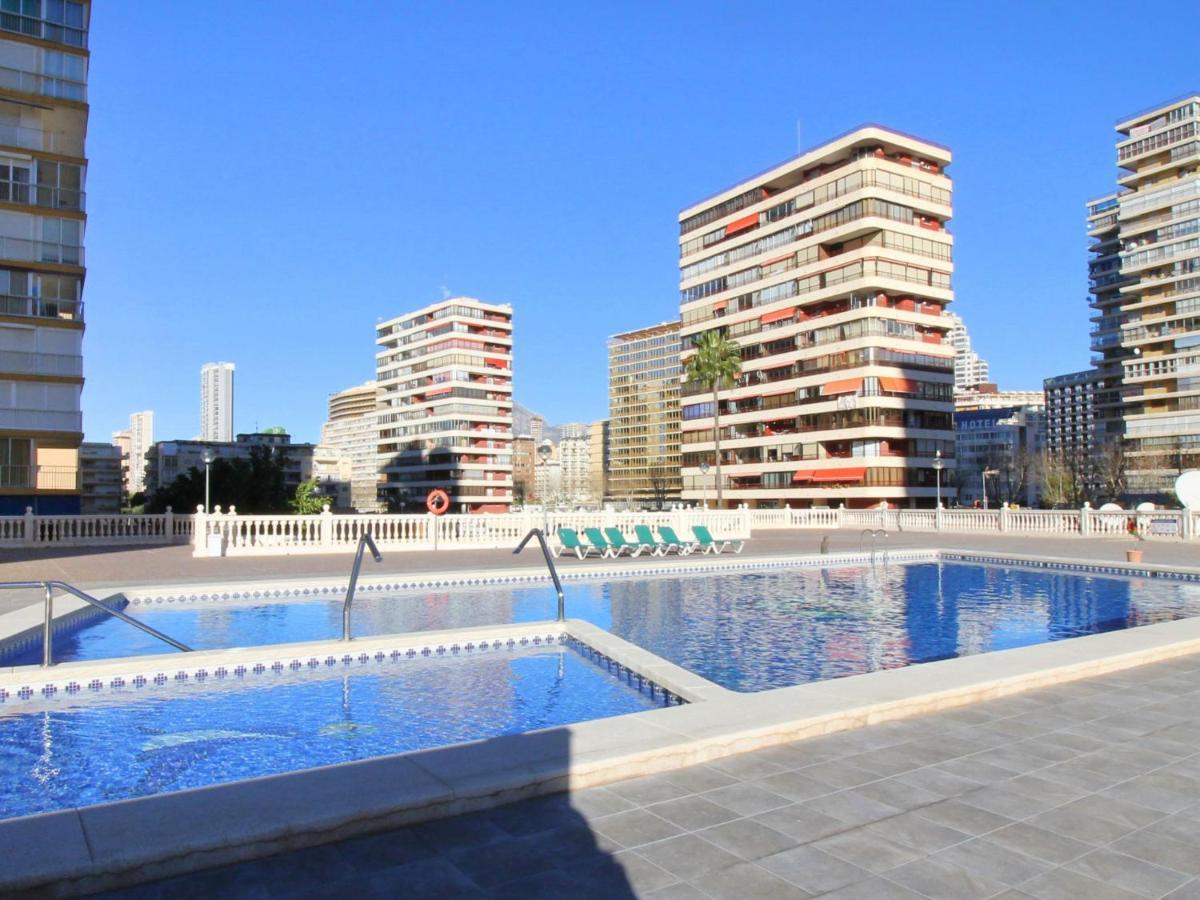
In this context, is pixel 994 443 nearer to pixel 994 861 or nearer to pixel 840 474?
pixel 840 474

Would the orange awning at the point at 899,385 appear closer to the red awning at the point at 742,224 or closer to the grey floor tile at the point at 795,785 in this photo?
the red awning at the point at 742,224

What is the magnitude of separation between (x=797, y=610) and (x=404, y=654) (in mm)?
7632

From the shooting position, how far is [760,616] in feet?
48.6

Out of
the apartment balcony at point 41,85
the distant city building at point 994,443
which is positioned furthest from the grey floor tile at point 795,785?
the distant city building at point 994,443

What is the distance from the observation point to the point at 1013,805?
16.0ft

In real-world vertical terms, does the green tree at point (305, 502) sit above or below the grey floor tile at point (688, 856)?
above

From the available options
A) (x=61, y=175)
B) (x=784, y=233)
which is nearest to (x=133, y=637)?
(x=61, y=175)

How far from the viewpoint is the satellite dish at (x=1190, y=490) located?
123 ft

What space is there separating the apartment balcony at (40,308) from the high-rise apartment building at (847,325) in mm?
55007

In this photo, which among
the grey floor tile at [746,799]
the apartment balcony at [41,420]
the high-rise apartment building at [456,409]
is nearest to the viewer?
the grey floor tile at [746,799]

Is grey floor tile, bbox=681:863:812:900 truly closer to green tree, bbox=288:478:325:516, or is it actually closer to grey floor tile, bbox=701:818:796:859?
grey floor tile, bbox=701:818:796:859

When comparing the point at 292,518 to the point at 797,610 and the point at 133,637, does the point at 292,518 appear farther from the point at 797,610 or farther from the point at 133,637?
the point at 797,610

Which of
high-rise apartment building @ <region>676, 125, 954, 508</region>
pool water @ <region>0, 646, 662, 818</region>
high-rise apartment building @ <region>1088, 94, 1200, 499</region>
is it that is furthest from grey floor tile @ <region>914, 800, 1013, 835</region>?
high-rise apartment building @ <region>1088, 94, 1200, 499</region>

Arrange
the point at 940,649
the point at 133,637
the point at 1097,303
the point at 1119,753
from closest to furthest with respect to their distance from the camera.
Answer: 1. the point at 1119,753
2. the point at 940,649
3. the point at 133,637
4. the point at 1097,303
